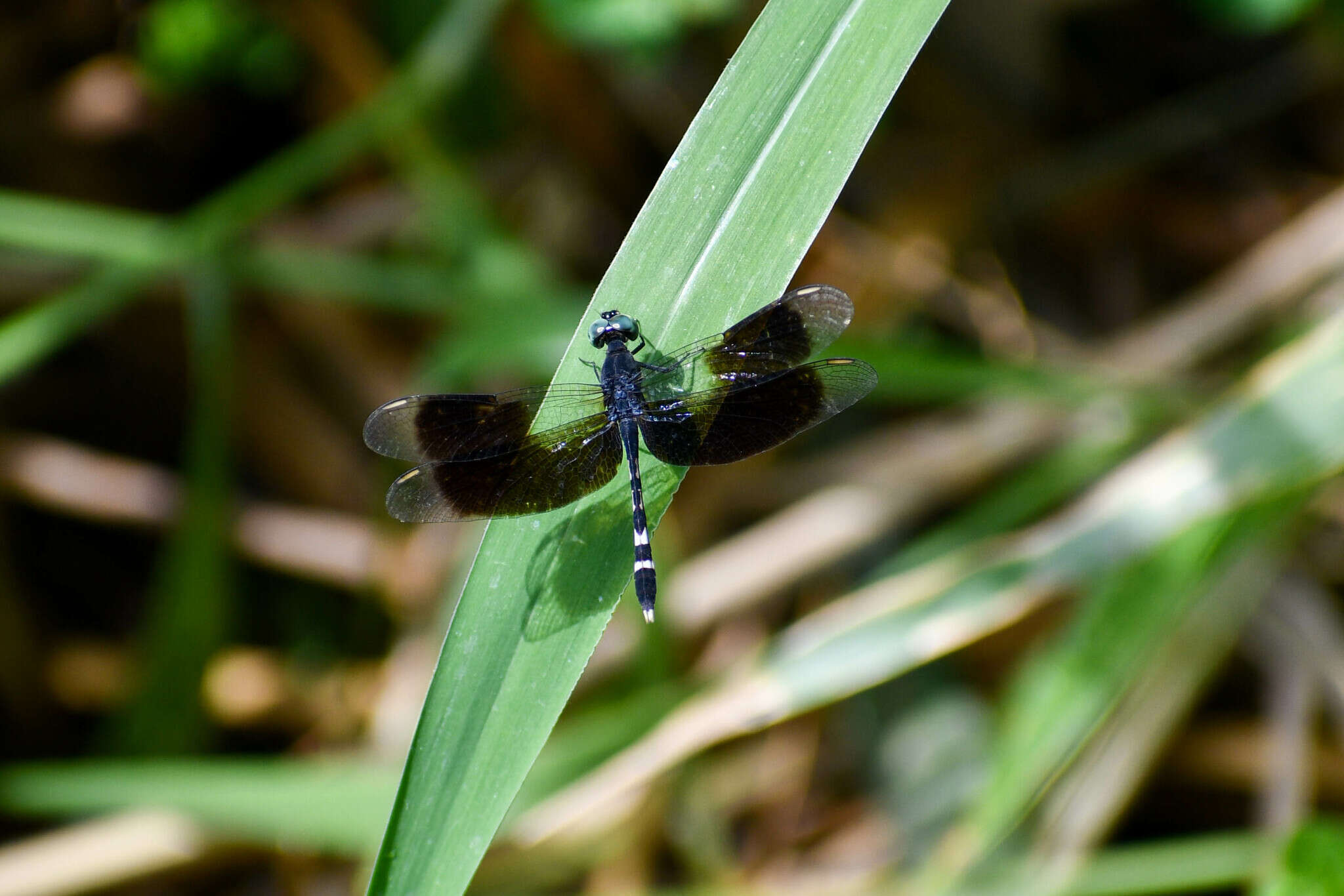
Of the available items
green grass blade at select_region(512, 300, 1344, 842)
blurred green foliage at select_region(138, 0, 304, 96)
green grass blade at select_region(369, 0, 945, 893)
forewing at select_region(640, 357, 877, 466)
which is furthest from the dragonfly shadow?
blurred green foliage at select_region(138, 0, 304, 96)

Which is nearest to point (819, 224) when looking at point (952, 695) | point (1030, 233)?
point (952, 695)

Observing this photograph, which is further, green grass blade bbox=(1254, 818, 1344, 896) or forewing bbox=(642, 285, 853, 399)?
forewing bbox=(642, 285, 853, 399)

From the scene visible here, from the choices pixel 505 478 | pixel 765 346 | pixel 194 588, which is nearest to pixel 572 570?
pixel 505 478

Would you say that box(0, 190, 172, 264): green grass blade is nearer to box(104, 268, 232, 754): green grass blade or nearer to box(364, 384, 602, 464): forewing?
box(104, 268, 232, 754): green grass blade

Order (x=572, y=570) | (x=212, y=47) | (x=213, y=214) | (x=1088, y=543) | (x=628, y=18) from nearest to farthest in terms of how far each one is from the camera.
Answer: (x=572, y=570)
(x=1088, y=543)
(x=628, y=18)
(x=213, y=214)
(x=212, y=47)

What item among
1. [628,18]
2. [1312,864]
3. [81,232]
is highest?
[81,232]

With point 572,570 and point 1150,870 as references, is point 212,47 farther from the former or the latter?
point 1150,870

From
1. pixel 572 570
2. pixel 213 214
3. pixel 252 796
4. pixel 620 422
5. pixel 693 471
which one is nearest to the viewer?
pixel 572 570

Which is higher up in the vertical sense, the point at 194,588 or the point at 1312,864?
the point at 194,588
